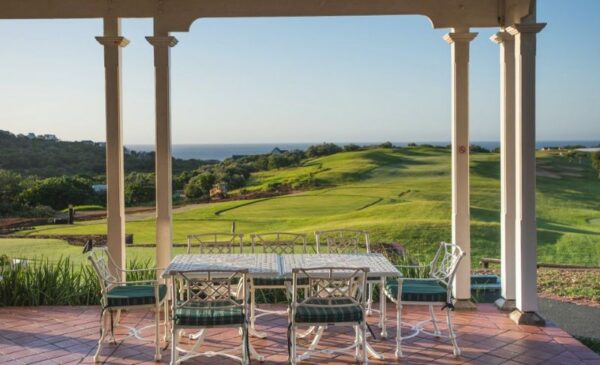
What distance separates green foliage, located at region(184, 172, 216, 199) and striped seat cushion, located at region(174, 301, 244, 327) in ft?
23.5

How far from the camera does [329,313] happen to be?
438cm

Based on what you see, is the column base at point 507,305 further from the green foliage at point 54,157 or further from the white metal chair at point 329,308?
the green foliage at point 54,157

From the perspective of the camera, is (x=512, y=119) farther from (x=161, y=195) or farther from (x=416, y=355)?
(x=161, y=195)

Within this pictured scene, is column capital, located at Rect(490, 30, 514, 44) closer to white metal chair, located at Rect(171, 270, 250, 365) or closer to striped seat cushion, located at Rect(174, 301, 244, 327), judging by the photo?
white metal chair, located at Rect(171, 270, 250, 365)

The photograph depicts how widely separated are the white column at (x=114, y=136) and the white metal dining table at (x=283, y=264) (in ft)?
3.97

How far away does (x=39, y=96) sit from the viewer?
35.5 feet

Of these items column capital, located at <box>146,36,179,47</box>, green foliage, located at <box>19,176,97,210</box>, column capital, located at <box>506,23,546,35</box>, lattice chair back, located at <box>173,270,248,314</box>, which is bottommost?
lattice chair back, located at <box>173,270,248,314</box>

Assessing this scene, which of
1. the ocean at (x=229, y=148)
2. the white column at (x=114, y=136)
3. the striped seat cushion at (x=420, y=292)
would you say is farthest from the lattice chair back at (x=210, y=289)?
the ocean at (x=229, y=148)

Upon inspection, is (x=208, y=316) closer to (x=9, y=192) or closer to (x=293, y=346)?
(x=293, y=346)

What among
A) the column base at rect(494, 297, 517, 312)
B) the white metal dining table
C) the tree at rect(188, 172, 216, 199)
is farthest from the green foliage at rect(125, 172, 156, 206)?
the column base at rect(494, 297, 517, 312)

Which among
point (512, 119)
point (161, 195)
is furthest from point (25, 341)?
point (512, 119)

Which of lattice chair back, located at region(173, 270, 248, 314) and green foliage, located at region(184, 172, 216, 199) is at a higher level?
green foliage, located at region(184, 172, 216, 199)

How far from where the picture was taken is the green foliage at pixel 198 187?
453 inches

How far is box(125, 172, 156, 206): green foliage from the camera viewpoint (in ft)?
35.7
